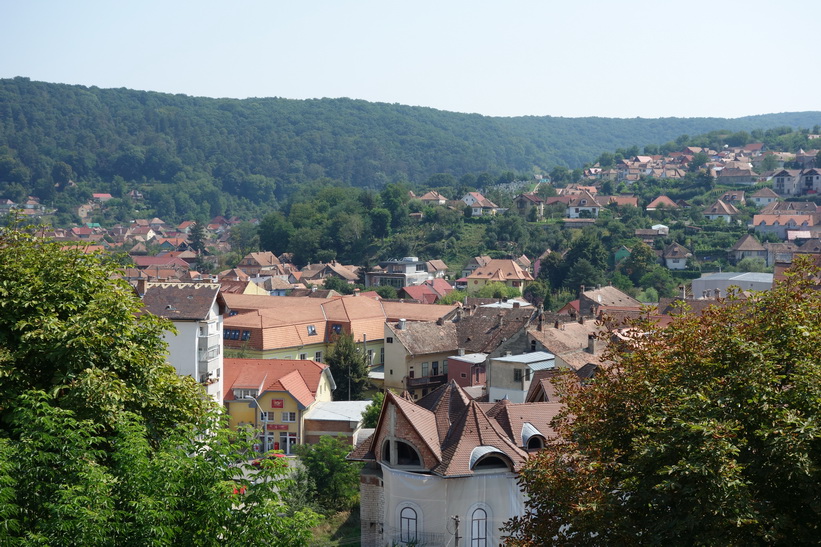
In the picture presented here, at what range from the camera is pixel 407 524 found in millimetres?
24328

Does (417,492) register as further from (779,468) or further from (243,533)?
(779,468)

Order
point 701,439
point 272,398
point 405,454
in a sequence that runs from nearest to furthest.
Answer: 1. point 701,439
2. point 405,454
3. point 272,398

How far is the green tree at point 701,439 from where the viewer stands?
12.8 metres

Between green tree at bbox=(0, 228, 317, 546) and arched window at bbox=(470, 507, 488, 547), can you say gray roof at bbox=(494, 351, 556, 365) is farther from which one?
green tree at bbox=(0, 228, 317, 546)

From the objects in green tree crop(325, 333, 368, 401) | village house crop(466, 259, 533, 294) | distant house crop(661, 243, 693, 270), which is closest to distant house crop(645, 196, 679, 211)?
distant house crop(661, 243, 693, 270)

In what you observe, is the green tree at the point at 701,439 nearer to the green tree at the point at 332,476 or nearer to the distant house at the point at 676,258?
the green tree at the point at 332,476

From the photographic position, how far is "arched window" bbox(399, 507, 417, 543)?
79.4 ft

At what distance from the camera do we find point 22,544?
40.7 feet

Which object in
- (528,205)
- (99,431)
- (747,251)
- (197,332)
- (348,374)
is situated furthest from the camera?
(528,205)

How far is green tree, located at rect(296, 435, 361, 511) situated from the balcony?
60.1 feet

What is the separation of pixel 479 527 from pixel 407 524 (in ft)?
5.85

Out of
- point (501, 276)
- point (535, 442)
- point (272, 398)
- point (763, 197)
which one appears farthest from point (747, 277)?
point (535, 442)

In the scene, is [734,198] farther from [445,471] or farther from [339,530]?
[445,471]

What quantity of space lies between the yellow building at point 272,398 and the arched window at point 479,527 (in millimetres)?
16911
